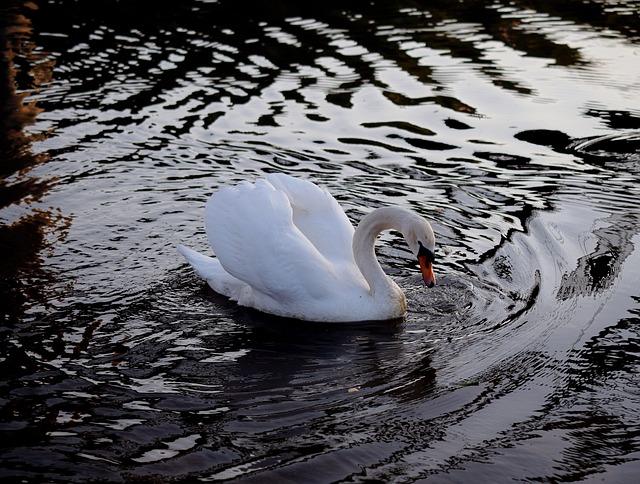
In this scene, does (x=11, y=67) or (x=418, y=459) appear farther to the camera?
(x=11, y=67)

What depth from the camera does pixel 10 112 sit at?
12.2 metres

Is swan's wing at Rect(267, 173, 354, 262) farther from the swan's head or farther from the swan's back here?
the swan's head

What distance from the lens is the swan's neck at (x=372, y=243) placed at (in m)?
7.39

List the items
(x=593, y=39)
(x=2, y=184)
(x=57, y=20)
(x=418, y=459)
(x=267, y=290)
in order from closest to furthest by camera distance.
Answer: (x=418, y=459) < (x=267, y=290) < (x=2, y=184) < (x=593, y=39) < (x=57, y=20)

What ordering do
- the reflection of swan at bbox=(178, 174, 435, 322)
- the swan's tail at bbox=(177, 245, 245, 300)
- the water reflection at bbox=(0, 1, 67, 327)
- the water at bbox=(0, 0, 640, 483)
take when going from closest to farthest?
the water at bbox=(0, 0, 640, 483)
the reflection of swan at bbox=(178, 174, 435, 322)
the water reflection at bbox=(0, 1, 67, 327)
the swan's tail at bbox=(177, 245, 245, 300)

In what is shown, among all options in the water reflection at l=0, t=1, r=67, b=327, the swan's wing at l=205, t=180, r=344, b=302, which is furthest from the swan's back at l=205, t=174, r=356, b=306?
the water reflection at l=0, t=1, r=67, b=327

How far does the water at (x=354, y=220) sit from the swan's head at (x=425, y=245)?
16.2 inches

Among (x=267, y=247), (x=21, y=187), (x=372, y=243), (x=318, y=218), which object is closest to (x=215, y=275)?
(x=267, y=247)

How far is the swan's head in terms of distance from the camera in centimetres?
718

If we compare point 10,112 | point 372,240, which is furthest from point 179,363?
point 10,112

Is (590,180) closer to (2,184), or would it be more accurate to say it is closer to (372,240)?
(372,240)

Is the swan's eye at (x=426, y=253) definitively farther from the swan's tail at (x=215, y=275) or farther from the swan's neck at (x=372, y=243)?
the swan's tail at (x=215, y=275)

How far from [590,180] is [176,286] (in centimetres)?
440

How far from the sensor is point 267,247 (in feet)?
24.1
